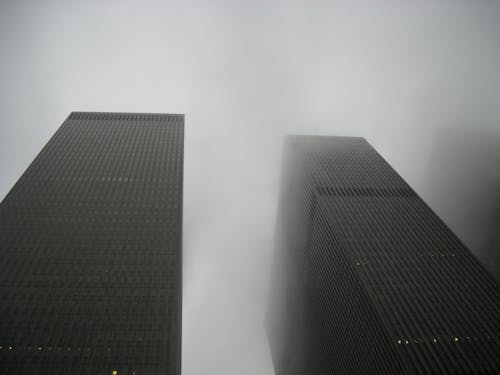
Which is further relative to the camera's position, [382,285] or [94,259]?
[94,259]

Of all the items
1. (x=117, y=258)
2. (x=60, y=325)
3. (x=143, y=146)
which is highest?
(x=143, y=146)

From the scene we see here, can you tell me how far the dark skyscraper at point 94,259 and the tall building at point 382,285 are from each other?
4356 centimetres

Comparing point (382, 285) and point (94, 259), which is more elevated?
point (94, 259)

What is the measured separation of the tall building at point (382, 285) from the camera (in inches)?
3408

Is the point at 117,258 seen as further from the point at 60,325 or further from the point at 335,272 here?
the point at 335,272

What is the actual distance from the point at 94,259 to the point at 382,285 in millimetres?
69351

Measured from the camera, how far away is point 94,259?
105688 millimetres

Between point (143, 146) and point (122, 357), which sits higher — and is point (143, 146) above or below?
above

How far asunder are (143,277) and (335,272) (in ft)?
184

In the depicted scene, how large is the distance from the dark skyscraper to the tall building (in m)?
43.6

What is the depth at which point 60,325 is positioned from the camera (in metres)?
86.3

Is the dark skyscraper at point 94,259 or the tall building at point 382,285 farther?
the tall building at point 382,285

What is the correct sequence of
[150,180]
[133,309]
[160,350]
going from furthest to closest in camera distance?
[150,180]
[133,309]
[160,350]

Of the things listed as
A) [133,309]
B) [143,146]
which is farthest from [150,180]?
[133,309]
